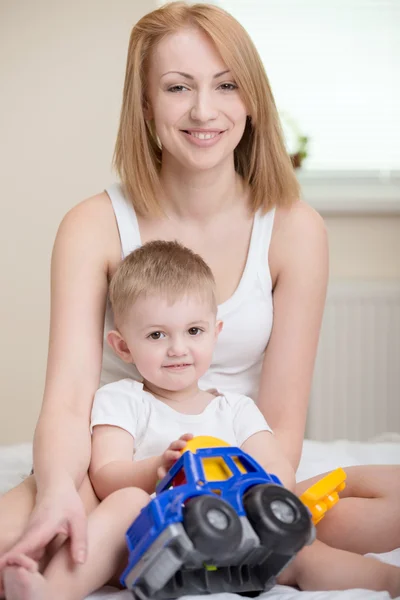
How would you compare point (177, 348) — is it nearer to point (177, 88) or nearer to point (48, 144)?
point (177, 88)

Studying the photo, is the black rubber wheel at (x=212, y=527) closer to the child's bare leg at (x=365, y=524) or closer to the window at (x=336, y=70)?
the child's bare leg at (x=365, y=524)

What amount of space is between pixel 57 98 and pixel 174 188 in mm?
1368

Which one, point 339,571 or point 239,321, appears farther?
point 239,321

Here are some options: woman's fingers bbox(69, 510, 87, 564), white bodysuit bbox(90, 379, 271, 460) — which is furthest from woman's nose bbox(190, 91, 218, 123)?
woman's fingers bbox(69, 510, 87, 564)

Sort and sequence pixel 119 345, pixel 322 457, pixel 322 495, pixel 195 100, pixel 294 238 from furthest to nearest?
pixel 322 457
pixel 294 238
pixel 195 100
pixel 119 345
pixel 322 495

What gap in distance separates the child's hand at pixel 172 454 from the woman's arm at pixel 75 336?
173 millimetres

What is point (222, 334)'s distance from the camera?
1656mm

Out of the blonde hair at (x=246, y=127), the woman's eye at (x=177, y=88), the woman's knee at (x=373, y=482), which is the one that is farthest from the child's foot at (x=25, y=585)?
the woman's eye at (x=177, y=88)

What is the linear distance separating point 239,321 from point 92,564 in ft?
2.13

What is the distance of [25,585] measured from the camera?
1031mm

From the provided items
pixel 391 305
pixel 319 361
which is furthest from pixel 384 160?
pixel 319 361

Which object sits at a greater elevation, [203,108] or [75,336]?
[203,108]

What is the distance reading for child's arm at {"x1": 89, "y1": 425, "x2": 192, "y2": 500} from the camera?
1230 mm

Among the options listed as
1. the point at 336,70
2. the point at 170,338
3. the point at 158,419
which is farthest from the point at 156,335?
the point at 336,70
